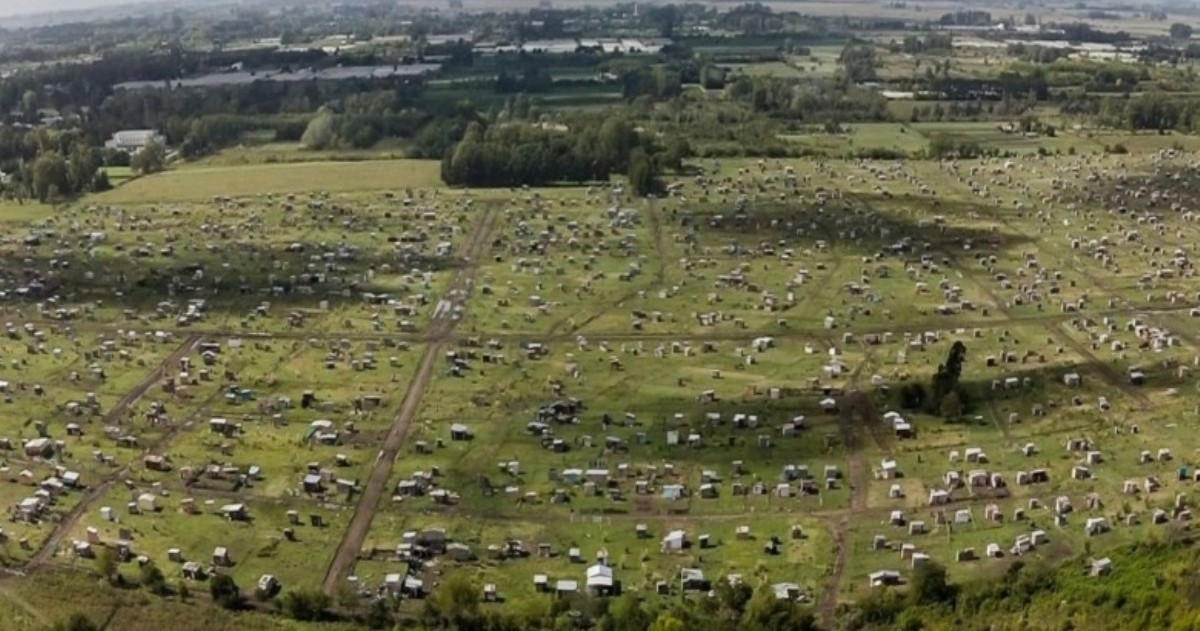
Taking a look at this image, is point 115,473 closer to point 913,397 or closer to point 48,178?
point 913,397

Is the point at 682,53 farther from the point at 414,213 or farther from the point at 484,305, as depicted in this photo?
the point at 484,305

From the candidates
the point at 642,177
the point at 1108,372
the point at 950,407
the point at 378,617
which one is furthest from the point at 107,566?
the point at 642,177

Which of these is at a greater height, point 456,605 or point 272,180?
point 272,180

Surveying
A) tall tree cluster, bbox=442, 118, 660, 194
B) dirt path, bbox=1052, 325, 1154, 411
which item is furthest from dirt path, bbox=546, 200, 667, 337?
dirt path, bbox=1052, 325, 1154, 411

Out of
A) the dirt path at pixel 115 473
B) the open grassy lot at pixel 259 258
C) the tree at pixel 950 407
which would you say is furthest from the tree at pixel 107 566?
the tree at pixel 950 407

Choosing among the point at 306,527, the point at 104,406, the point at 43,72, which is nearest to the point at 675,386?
the point at 306,527
